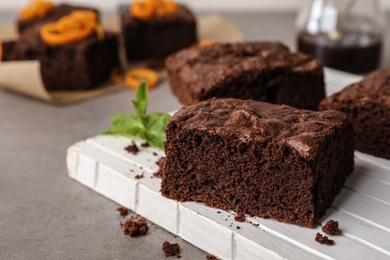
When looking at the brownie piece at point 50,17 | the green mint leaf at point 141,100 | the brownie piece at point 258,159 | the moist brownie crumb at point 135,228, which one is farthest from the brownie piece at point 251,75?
the brownie piece at point 50,17

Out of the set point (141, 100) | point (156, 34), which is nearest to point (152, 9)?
point (156, 34)

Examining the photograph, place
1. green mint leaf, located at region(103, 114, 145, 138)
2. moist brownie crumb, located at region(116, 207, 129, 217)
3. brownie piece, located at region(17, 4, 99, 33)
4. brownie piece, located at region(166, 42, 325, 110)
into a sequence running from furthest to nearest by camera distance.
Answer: brownie piece, located at region(17, 4, 99, 33), brownie piece, located at region(166, 42, 325, 110), green mint leaf, located at region(103, 114, 145, 138), moist brownie crumb, located at region(116, 207, 129, 217)

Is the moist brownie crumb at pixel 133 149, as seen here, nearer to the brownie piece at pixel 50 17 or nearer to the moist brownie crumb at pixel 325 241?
the moist brownie crumb at pixel 325 241

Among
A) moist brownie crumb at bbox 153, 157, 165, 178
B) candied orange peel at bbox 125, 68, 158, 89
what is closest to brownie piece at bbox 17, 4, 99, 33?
candied orange peel at bbox 125, 68, 158, 89

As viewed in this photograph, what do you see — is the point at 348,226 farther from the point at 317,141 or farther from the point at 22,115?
the point at 22,115

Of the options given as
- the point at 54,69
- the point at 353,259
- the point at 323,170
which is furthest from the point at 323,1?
the point at 353,259

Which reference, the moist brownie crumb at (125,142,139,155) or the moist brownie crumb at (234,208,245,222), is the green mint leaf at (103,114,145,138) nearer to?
the moist brownie crumb at (125,142,139,155)
